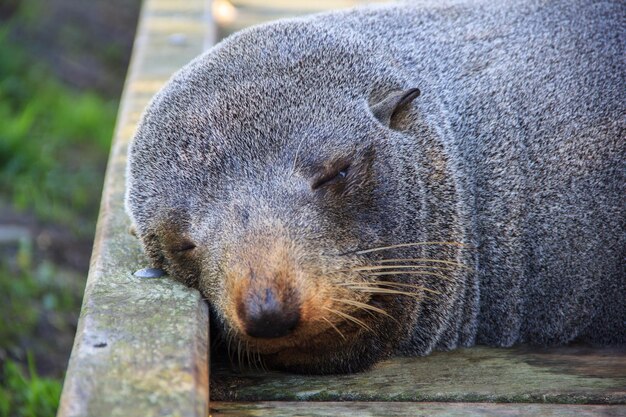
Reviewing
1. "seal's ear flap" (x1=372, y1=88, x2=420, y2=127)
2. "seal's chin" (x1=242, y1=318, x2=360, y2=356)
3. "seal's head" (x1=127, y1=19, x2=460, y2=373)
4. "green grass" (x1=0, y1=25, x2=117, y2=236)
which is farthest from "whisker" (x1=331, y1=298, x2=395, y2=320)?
"green grass" (x1=0, y1=25, x2=117, y2=236)

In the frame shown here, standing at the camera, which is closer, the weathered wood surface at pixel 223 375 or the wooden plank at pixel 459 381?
the weathered wood surface at pixel 223 375

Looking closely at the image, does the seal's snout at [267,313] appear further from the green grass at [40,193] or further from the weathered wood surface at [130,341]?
the green grass at [40,193]

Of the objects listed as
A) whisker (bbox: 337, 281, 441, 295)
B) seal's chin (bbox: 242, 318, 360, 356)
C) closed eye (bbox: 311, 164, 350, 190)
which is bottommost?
seal's chin (bbox: 242, 318, 360, 356)

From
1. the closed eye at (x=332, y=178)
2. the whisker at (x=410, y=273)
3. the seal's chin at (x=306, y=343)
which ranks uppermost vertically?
the closed eye at (x=332, y=178)

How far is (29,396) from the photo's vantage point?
14.4 feet

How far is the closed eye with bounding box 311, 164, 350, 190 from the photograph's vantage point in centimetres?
325

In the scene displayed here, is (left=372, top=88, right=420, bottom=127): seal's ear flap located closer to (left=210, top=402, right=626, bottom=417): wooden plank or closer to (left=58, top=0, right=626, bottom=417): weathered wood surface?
(left=58, top=0, right=626, bottom=417): weathered wood surface

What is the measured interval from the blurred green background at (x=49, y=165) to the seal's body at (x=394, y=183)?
1624mm

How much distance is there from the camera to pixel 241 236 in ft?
10.0

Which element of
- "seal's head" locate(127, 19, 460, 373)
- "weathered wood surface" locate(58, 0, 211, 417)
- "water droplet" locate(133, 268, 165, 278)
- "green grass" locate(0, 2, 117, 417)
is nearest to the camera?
"weathered wood surface" locate(58, 0, 211, 417)

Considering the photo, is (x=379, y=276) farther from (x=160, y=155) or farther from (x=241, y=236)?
(x=160, y=155)

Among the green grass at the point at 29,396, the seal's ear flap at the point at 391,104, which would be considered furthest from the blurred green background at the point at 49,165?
the seal's ear flap at the point at 391,104

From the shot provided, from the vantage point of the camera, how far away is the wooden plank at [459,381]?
3.20 meters

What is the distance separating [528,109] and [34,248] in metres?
3.60
